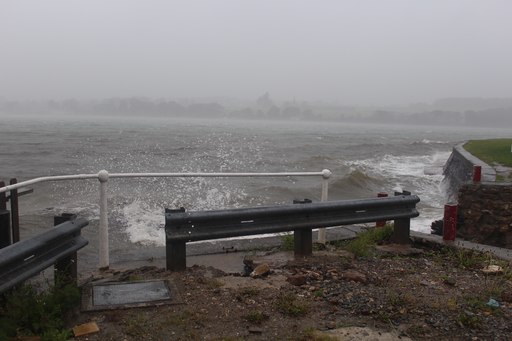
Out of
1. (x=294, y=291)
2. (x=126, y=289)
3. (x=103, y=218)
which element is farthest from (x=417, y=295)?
(x=103, y=218)

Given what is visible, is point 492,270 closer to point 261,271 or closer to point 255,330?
point 261,271

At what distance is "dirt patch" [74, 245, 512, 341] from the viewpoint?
382 centimetres

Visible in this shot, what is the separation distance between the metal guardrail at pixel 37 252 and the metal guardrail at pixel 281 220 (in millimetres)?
964

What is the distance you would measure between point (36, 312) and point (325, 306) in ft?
8.04

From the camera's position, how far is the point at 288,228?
566cm

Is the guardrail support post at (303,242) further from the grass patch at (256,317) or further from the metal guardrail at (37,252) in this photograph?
the metal guardrail at (37,252)

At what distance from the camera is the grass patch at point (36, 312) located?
11.8 feet

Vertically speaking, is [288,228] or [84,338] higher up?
[288,228]

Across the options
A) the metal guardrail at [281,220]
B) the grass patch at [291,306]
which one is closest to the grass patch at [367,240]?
the metal guardrail at [281,220]

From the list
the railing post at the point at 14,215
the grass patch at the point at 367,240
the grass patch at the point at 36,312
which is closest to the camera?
the grass patch at the point at 36,312

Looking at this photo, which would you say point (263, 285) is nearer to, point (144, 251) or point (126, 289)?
point (126, 289)

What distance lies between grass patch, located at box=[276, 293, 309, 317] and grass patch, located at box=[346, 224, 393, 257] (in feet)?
6.39

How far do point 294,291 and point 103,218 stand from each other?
2.24 meters

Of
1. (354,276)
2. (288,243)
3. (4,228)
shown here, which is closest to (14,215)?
(4,228)
